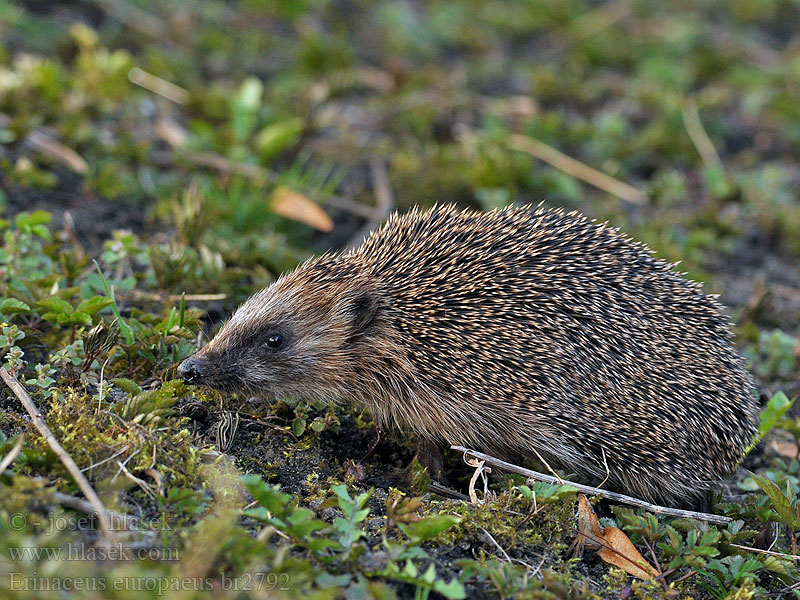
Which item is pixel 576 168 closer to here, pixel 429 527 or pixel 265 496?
pixel 429 527

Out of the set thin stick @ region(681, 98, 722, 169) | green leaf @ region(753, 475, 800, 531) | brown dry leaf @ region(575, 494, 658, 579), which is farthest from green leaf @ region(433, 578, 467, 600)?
thin stick @ region(681, 98, 722, 169)

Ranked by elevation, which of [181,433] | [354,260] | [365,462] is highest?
[354,260]

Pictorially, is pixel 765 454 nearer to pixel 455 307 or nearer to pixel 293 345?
pixel 455 307

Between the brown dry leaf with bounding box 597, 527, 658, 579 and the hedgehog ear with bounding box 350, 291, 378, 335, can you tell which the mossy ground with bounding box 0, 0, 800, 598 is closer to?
the brown dry leaf with bounding box 597, 527, 658, 579

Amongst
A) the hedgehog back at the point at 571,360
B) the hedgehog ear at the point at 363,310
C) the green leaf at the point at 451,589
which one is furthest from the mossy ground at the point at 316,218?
the hedgehog ear at the point at 363,310

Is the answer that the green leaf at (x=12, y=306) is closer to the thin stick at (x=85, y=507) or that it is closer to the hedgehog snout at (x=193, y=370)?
the hedgehog snout at (x=193, y=370)

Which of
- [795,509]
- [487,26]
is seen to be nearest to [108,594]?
[795,509]
